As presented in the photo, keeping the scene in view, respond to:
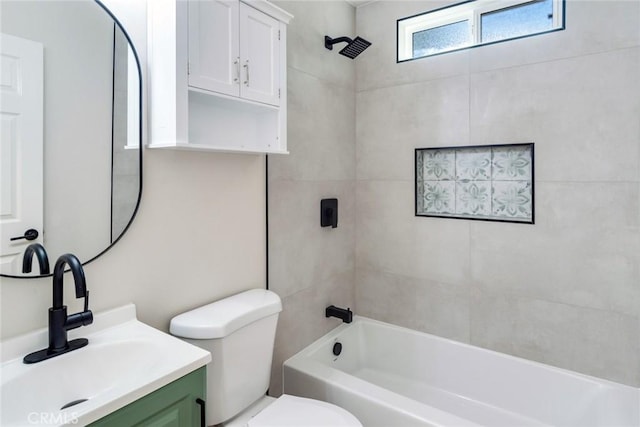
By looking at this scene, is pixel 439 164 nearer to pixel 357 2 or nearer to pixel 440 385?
pixel 357 2

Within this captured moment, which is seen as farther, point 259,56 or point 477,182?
point 477,182

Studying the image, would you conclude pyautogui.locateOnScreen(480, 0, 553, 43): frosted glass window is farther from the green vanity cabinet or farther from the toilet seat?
the green vanity cabinet

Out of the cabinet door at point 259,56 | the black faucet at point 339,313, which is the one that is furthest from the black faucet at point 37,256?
the black faucet at point 339,313

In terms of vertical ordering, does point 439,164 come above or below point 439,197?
above

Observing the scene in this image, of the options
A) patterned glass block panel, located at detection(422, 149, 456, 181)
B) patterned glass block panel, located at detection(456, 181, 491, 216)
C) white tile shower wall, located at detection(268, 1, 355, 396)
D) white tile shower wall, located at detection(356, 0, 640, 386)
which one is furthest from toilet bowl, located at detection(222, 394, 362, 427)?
patterned glass block panel, located at detection(422, 149, 456, 181)

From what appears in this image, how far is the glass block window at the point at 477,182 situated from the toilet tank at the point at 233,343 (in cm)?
130

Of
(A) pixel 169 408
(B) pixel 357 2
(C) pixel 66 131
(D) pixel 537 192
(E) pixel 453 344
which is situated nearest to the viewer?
(A) pixel 169 408

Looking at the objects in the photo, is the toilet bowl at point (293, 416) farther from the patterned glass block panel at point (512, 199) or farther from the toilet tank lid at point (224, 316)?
the patterned glass block panel at point (512, 199)

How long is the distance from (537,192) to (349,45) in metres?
1.37

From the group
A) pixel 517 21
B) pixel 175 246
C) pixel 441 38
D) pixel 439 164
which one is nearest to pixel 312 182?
pixel 439 164

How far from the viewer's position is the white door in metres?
1.08

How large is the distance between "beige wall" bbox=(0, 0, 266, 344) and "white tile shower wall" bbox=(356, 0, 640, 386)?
1.03m

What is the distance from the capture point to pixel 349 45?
225cm

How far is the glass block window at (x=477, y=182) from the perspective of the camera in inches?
83.4
